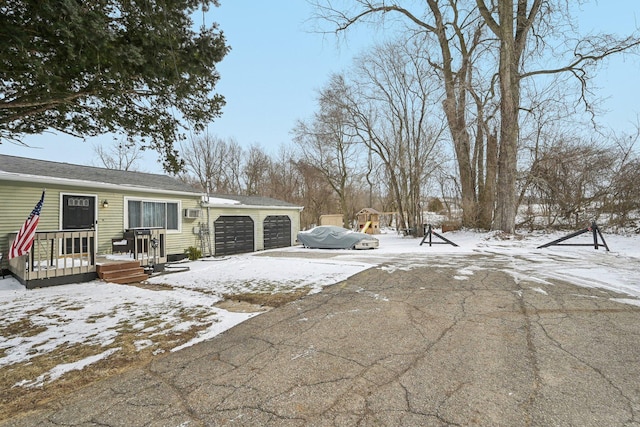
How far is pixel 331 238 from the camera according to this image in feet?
45.3

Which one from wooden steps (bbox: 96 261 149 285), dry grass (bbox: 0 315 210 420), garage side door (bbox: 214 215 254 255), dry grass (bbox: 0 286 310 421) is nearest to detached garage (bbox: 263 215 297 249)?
garage side door (bbox: 214 215 254 255)

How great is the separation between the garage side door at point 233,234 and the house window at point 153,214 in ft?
6.03

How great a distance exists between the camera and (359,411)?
196 centimetres

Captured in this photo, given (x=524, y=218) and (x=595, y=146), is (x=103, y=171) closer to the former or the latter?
(x=524, y=218)

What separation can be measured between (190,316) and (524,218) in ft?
52.7

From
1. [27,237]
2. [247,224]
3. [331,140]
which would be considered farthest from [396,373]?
[331,140]

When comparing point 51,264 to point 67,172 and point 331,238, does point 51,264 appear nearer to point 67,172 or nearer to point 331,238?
point 67,172

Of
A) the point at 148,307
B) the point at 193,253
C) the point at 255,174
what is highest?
the point at 255,174

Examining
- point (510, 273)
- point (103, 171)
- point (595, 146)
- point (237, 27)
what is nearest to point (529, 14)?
point (595, 146)

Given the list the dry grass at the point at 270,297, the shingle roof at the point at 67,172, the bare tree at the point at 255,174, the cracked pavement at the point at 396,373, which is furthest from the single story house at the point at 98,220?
the bare tree at the point at 255,174

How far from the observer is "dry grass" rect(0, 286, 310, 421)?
2262 millimetres

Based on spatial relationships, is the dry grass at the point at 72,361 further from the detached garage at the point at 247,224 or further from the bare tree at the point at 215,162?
the bare tree at the point at 215,162

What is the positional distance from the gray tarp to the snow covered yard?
4.84m

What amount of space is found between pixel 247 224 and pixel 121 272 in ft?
23.0
